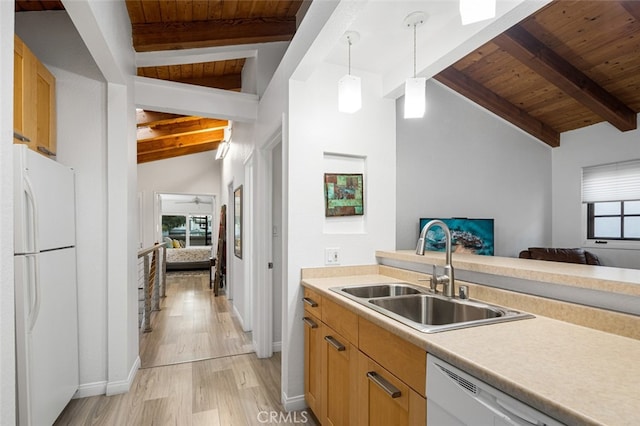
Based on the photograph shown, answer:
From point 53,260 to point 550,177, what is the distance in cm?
724

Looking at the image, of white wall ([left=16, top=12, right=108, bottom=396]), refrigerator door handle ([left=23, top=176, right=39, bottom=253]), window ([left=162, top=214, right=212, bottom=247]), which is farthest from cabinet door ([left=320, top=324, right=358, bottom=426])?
window ([left=162, top=214, right=212, bottom=247])

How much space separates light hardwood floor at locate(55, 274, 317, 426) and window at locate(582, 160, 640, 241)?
582 cm

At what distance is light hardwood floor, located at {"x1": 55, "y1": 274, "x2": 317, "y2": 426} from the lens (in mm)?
2197

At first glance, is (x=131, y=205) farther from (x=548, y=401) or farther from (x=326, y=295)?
(x=548, y=401)

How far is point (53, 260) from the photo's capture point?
206 cm

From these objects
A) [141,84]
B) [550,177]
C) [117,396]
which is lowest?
[117,396]

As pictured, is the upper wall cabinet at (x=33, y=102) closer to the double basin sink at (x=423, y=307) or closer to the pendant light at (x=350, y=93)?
the pendant light at (x=350, y=93)

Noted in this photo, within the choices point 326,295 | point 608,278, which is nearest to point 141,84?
point 326,295

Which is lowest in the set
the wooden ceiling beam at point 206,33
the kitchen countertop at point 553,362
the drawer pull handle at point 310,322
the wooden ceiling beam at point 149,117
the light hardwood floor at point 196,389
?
the light hardwood floor at point 196,389

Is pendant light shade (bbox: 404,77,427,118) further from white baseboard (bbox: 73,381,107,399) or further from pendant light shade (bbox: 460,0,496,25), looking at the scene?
white baseboard (bbox: 73,381,107,399)

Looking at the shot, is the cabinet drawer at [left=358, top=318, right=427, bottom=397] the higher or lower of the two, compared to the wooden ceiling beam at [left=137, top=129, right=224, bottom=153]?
lower

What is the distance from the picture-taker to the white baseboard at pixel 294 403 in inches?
89.5

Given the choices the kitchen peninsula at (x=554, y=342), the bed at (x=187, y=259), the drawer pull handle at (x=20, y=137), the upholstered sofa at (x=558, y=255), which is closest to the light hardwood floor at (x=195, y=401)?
the kitchen peninsula at (x=554, y=342)

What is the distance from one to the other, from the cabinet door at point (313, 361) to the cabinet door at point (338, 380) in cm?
7
